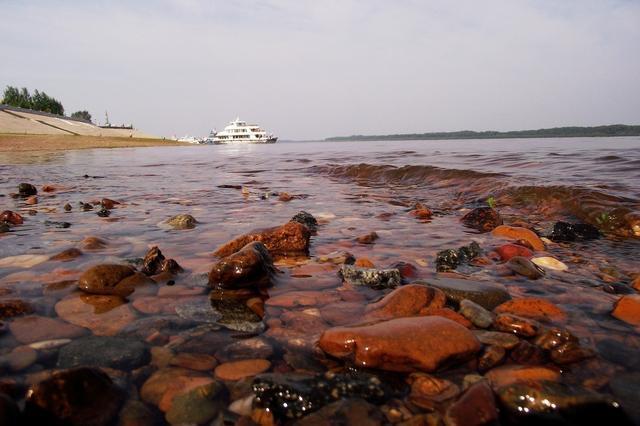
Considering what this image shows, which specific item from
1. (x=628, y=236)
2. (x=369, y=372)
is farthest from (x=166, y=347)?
(x=628, y=236)

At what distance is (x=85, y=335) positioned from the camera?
1.94 meters

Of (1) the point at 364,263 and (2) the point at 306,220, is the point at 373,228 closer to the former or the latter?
(2) the point at 306,220

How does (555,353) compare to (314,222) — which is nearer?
(555,353)

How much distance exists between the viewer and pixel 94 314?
2.19 m

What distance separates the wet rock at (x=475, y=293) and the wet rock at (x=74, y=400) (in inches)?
71.6

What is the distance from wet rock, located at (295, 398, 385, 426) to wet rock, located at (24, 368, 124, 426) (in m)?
0.69

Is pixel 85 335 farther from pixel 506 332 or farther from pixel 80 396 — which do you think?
pixel 506 332

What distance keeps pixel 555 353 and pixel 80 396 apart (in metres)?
1.99

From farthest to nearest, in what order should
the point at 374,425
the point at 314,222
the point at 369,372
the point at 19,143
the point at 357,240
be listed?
the point at 19,143 → the point at 314,222 → the point at 357,240 → the point at 369,372 → the point at 374,425

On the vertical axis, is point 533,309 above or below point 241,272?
below

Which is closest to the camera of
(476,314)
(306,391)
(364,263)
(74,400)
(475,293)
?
(74,400)

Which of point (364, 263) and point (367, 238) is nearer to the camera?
point (364, 263)

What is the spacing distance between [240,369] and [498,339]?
1230 millimetres

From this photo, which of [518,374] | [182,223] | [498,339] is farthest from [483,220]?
[182,223]
